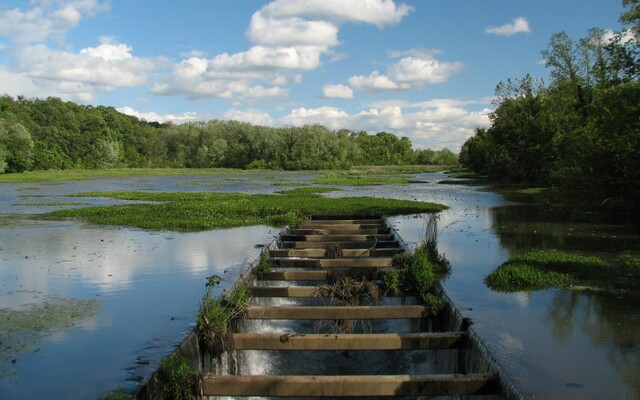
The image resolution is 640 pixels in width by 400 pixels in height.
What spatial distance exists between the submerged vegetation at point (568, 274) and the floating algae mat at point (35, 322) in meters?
10.3

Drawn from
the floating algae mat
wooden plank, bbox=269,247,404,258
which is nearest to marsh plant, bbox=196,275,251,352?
the floating algae mat

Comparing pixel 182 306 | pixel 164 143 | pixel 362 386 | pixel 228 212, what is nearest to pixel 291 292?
pixel 182 306

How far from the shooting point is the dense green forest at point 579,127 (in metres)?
22.3

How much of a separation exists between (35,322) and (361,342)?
7352 mm

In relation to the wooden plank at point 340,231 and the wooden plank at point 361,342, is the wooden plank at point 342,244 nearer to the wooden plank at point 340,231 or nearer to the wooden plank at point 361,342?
the wooden plank at point 340,231

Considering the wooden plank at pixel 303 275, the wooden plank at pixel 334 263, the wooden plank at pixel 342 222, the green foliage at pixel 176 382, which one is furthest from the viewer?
the wooden plank at pixel 342 222

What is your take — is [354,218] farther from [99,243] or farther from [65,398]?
[65,398]

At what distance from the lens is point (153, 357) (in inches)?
367

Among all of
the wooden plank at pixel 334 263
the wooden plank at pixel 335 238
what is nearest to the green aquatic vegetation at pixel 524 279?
the wooden plank at pixel 334 263

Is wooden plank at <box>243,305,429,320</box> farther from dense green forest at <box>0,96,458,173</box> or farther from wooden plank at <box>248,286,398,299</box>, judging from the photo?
dense green forest at <box>0,96,458,173</box>

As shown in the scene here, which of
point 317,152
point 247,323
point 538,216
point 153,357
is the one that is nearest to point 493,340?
point 247,323

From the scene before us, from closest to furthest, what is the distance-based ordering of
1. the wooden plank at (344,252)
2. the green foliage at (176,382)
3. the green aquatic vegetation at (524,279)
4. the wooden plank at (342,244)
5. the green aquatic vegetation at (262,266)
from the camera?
1. the green foliage at (176,382)
2. the green aquatic vegetation at (262,266)
3. the green aquatic vegetation at (524,279)
4. the wooden plank at (344,252)
5. the wooden plank at (342,244)

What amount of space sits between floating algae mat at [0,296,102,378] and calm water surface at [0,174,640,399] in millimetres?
85

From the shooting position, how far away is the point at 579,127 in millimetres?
39844
